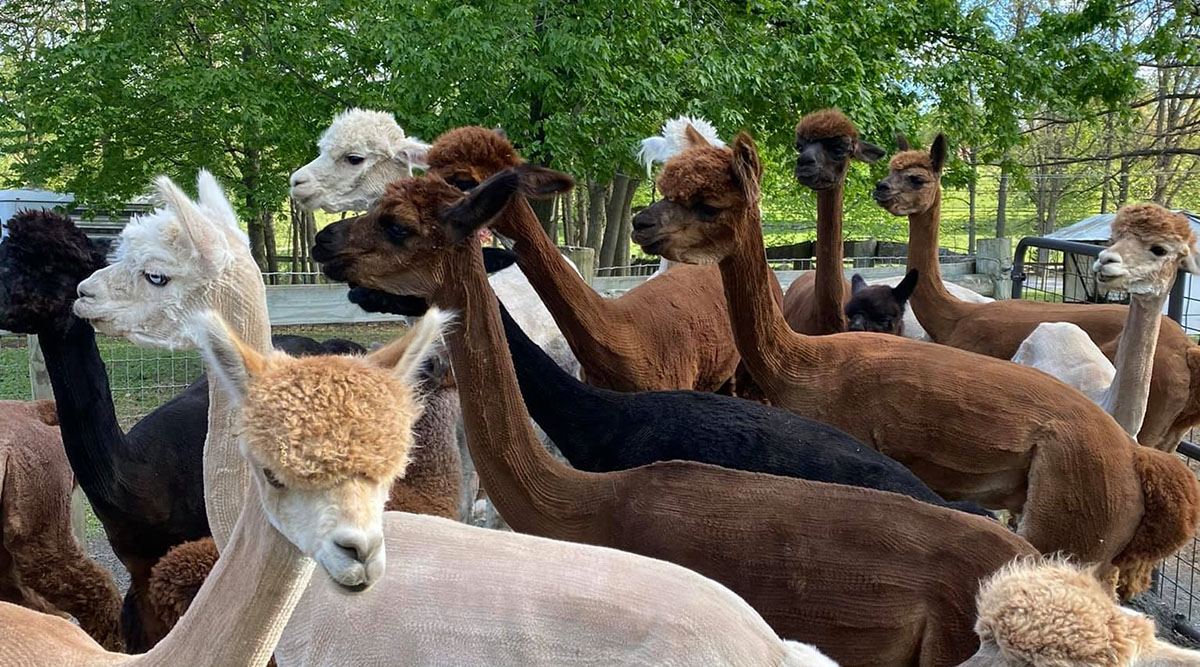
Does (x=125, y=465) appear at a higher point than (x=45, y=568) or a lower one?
higher

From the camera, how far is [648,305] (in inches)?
204

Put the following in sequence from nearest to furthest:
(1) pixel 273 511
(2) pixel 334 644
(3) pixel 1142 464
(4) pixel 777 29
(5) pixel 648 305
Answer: (1) pixel 273 511, (2) pixel 334 644, (3) pixel 1142 464, (5) pixel 648 305, (4) pixel 777 29

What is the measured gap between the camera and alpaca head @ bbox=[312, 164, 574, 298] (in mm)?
3330

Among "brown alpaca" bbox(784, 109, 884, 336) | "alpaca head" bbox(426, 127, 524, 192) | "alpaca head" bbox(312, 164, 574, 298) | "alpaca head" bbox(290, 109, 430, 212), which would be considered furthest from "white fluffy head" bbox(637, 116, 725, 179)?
"alpaca head" bbox(312, 164, 574, 298)

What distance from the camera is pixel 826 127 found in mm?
5605

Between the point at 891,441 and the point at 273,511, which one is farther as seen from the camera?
the point at 891,441

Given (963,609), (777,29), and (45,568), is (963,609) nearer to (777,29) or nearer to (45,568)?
(45,568)

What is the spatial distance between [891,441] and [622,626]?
210 cm

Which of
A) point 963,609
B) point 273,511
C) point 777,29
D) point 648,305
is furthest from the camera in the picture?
point 777,29

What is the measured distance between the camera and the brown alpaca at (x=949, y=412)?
3734 millimetres

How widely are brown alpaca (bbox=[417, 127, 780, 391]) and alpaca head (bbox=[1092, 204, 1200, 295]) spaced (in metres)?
2.10

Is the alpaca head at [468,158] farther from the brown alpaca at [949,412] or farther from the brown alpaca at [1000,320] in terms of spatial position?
the brown alpaca at [1000,320]

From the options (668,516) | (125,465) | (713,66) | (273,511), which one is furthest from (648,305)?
(713,66)

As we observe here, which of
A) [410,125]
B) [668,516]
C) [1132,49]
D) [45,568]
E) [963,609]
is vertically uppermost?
[1132,49]
